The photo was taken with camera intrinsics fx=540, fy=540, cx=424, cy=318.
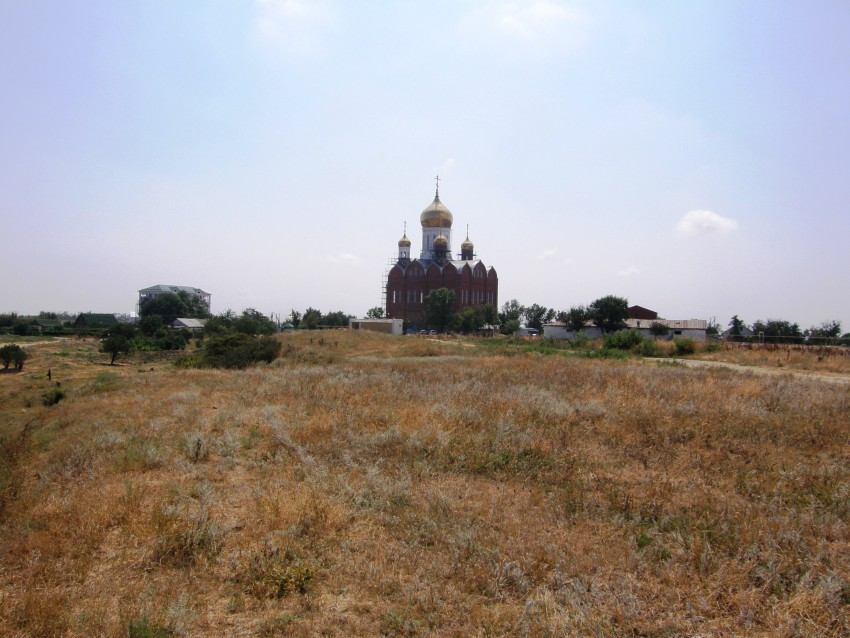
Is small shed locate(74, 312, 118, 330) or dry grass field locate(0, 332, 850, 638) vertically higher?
small shed locate(74, 312, 118, 330)

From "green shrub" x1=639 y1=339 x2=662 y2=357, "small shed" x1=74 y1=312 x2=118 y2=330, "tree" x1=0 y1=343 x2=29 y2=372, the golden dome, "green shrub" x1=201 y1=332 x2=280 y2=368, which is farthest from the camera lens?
"small shed" x1=74 y1=312 x2=118 y2=330

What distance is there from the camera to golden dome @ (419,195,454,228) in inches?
2734

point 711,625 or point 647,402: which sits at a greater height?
point 647,402

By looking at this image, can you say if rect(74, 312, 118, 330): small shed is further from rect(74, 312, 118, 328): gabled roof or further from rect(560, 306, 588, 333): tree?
rect(560, 306, 588, 333): tree

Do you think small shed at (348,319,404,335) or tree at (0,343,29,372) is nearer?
tree at (0,343,29,372)

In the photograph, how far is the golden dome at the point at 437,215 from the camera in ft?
228

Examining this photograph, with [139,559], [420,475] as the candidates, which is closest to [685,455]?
[420,475]

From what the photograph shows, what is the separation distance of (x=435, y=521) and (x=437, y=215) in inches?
2598

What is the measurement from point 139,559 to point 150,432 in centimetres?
512

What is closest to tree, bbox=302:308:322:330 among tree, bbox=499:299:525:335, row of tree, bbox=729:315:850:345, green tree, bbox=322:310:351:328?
green tree, bbox=322:310:351:328

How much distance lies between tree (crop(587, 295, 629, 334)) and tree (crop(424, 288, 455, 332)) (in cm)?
1538

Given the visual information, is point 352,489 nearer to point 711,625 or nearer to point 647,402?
point 711,625

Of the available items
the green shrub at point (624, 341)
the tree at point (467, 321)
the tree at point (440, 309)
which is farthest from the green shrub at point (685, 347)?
the tree at point (440, 309)

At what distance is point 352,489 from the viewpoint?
6.08 meters
